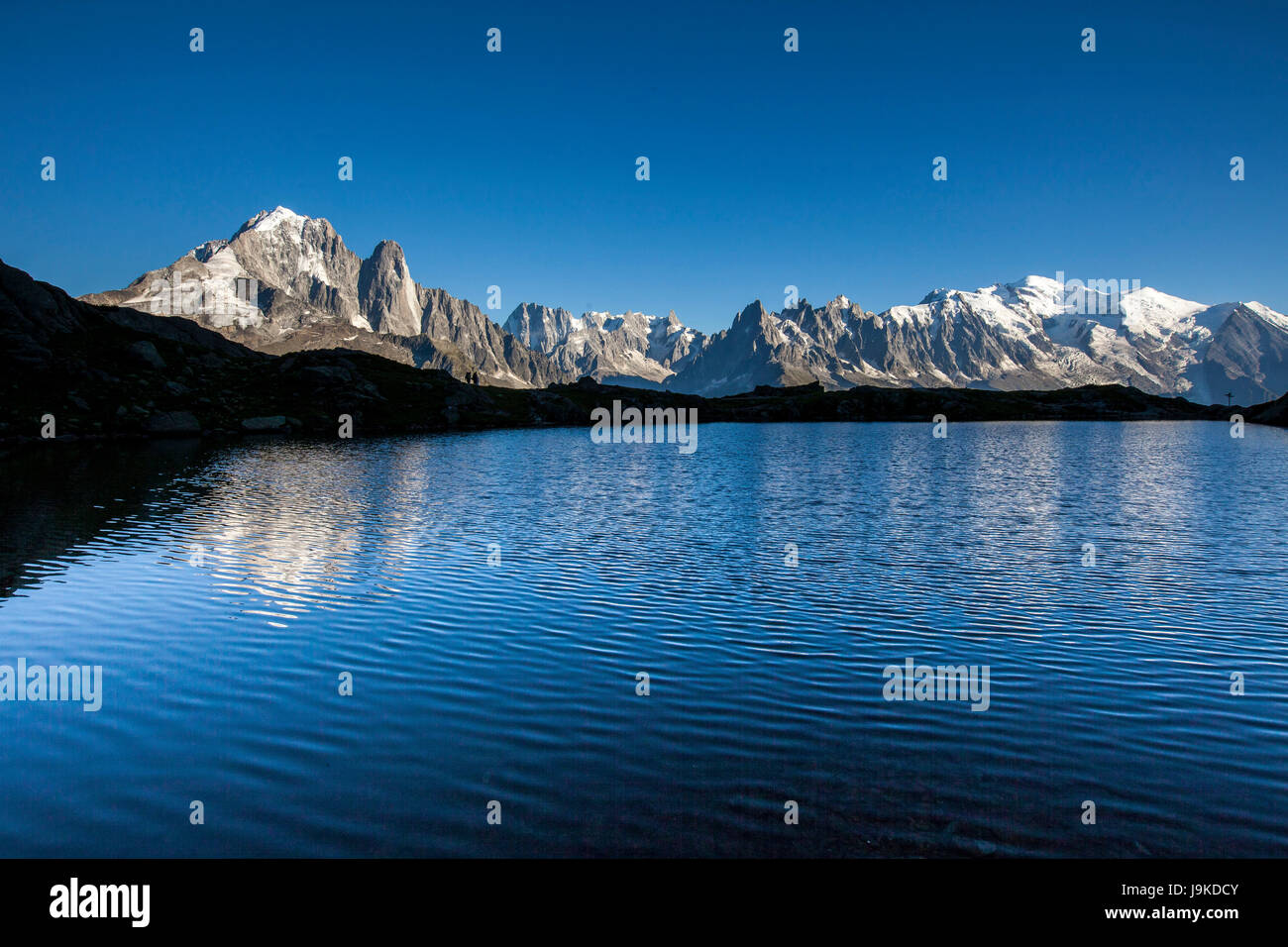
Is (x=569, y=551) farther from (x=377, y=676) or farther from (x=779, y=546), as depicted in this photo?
(x=377, y=676)

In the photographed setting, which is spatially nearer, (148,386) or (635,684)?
(635,684)

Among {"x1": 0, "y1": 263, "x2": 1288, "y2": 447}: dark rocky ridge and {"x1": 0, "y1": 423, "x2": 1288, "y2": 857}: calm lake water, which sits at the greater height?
{"x1": 0, "y1": 263, "x2": 1288, "y2": 447}: dark rocky ridge

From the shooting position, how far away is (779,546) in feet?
130

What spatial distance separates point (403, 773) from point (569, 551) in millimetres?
23979

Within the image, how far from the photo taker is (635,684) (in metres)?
19.7

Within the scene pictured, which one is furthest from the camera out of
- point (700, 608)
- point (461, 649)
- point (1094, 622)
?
point (700, 608)

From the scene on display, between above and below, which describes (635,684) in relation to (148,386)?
below

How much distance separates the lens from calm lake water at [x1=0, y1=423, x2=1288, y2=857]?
12.6 m

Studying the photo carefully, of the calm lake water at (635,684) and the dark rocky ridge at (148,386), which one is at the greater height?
the dark rocky ridge at (148,386)

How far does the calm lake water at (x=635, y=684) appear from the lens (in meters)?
12.6

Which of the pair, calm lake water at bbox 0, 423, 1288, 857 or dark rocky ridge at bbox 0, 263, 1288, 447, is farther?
dark rocky ridge at bbox 0, 263, 1288, 447

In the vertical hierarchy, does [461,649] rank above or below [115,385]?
below

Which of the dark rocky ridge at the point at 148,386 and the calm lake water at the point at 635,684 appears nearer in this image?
the calm lake water at the point at 635,684
